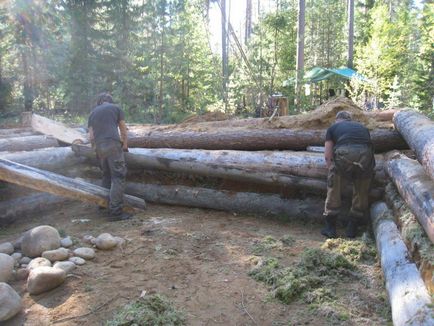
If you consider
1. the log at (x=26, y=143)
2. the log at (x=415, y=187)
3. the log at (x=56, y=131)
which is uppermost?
the log at (x=56, y=131)

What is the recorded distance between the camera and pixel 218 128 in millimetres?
8727

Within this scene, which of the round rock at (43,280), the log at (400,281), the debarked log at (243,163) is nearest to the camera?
the log at (400,281)

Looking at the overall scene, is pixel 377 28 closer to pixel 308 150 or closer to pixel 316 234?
pixel 308 150

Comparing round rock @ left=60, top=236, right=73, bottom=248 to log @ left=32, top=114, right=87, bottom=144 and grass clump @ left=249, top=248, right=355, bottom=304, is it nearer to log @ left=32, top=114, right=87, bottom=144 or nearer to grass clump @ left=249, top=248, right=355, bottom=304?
grass clump @ left=249, top=248, right=355, bottom=304

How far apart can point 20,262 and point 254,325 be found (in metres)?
3.00

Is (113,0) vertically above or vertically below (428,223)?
above

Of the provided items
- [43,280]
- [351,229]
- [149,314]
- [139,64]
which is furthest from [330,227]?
[139,64]

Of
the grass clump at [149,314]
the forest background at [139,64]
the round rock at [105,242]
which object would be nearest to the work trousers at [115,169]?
the round rock at [105,242]

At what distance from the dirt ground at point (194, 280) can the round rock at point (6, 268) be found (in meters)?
0.15

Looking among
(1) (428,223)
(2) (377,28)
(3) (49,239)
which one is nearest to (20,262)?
(3) (49,239)

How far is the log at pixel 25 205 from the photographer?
6.99 meters

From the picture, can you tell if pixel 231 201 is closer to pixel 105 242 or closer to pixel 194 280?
pixel 105 242

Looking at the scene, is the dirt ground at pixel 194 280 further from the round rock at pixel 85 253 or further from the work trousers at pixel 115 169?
the work trousers at pixel 115 169

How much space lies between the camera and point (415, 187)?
446cm
